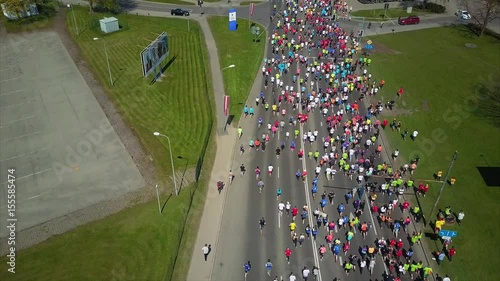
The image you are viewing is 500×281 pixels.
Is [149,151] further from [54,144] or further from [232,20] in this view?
[232,20]

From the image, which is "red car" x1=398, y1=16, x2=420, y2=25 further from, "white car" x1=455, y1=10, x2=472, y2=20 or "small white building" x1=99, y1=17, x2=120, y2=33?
"small white building" x1=99, y1=17, x2=120, y2=33

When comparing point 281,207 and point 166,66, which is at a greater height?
point 166,66

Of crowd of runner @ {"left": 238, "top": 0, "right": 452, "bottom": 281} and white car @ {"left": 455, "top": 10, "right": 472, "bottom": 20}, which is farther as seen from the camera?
white car @ {"left": 455, "top": 10, "right": 472, "bottom": 20}

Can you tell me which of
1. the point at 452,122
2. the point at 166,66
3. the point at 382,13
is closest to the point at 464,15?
the point at 382,13

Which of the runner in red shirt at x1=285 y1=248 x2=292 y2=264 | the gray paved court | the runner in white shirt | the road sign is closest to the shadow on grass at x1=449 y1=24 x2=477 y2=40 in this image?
the road sign

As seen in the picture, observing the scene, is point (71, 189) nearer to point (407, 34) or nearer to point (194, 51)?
point (194, 51)

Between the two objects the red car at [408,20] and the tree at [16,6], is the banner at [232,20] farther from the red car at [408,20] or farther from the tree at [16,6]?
the tree at [16,6]
